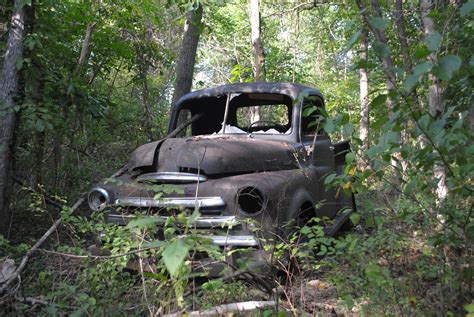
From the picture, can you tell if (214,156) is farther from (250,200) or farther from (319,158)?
(319,158)

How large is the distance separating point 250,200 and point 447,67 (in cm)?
238

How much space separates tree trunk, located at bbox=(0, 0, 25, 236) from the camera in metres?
5.39

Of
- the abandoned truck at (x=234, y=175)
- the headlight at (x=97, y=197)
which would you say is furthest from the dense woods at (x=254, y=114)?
the abandoned truck at (x=234, y=175)

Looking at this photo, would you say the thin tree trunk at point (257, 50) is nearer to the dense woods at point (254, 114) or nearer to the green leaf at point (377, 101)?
the dense woods at point (254, 114)

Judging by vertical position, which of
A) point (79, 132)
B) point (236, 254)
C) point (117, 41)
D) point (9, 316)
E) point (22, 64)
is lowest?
point (9, 316)

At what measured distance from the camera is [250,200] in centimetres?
411

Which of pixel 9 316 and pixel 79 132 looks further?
pixel 79 132

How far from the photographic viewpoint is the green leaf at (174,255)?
1544mm

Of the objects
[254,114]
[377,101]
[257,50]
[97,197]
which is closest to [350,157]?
[377,101]

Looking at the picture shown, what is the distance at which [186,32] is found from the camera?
873cm

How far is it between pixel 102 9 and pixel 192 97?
3.43m

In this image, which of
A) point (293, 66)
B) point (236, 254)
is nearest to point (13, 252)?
point (236, 254)

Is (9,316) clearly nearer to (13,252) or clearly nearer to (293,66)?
(13,252)

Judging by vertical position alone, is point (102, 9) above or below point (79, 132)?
above
